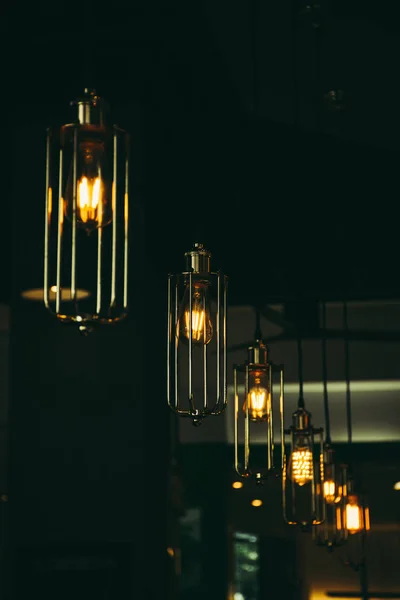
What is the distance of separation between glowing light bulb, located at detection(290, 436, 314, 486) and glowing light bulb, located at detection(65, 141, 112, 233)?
252cm

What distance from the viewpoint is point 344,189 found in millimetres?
5934

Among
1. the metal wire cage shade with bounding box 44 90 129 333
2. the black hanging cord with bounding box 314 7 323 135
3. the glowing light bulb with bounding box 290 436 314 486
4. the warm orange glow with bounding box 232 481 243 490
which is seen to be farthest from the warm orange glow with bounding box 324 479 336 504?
the metal wire cage shade with bounding box 44 90 129 333

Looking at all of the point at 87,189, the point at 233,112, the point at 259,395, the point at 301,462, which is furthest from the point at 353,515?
the point at 87,189

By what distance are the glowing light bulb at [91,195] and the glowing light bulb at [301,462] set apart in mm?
2522

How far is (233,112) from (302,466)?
191 cm

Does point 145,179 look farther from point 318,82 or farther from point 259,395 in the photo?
point 259,395

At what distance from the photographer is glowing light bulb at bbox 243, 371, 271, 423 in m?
3.19

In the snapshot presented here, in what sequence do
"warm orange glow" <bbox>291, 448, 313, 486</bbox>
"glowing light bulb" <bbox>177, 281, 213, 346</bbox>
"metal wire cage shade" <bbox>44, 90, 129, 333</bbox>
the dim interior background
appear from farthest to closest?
the dim interior background
"warm orange glow" <bbox>291, 448, 313, 486</bbox>
"glowing light bulb" <bbox>177, 281, 213, 346</bbox>
"metal wire cage shade" <bbox>44, 90, 129, 333</bbox>

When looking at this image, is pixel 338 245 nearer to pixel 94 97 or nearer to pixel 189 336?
pixel 189 336

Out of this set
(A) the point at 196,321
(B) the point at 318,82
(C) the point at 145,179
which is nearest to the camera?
(A) the point at 196,321

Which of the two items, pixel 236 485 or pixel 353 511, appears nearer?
pixel 353 511

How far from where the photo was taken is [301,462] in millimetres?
3984

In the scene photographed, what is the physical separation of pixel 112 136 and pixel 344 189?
14.5 feet

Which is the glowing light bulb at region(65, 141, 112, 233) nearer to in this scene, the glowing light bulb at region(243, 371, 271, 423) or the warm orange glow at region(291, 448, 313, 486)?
the glowing light bulb at region(243, 371, 271, 423)
